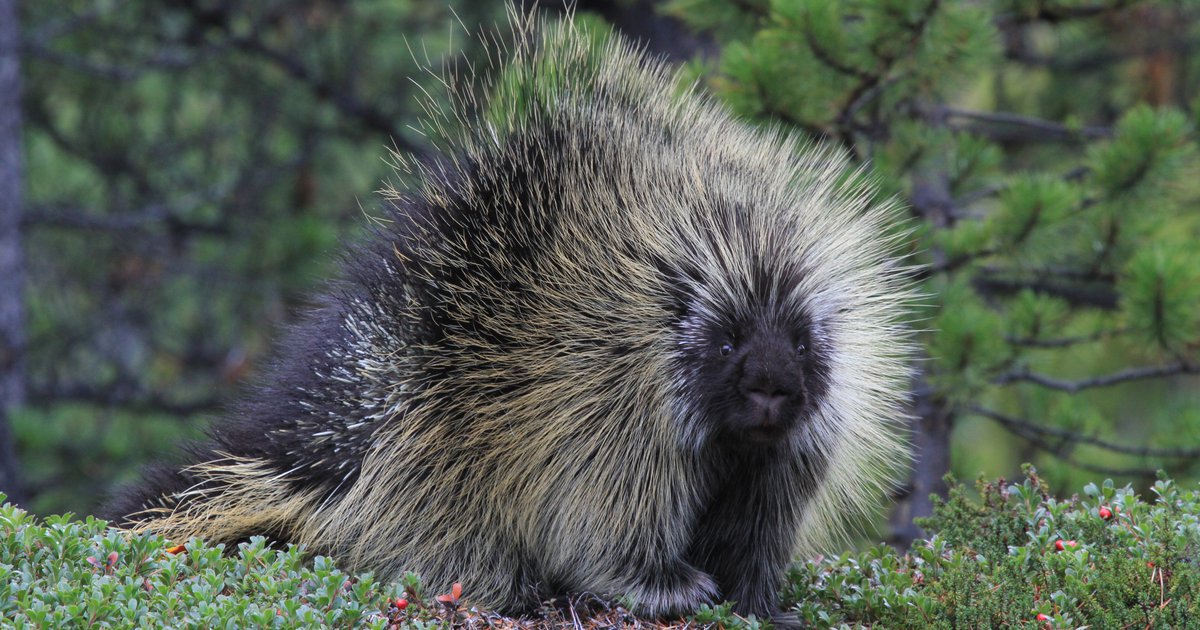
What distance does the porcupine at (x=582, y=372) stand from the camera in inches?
158

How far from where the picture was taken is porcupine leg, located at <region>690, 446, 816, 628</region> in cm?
415

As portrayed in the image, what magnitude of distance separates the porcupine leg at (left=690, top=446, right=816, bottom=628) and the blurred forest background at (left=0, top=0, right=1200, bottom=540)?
2.60ft

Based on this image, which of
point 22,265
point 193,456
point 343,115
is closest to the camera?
point 193,456

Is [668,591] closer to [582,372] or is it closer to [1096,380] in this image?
[582,372]

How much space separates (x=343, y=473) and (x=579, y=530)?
0.86m

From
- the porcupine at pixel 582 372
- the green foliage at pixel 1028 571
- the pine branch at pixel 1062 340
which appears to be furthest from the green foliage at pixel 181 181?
the green foliage at pixel 1028 571

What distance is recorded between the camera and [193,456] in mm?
4668

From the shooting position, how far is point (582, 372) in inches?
160

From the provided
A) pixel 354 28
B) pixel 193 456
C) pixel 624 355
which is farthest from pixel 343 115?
pixel 624 355

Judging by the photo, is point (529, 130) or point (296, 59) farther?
point (296, 59)

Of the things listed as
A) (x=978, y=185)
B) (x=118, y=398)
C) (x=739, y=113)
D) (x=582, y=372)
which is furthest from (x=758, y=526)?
(x=118, y=398)

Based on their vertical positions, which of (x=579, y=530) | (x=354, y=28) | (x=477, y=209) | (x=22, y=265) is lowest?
(x=22, y=265)

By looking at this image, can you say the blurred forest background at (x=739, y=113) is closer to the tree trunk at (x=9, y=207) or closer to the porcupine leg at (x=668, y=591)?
the tree trunk at (x=9, y=207)

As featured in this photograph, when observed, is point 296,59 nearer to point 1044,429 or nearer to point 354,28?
point 354,28
